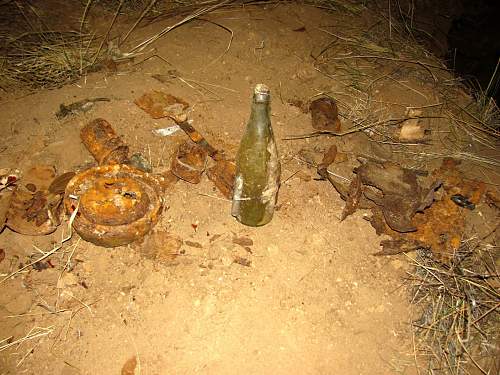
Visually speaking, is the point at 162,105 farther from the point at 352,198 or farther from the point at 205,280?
the point at 352,198

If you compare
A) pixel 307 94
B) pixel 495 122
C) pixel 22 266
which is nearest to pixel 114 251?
pixel 22 266

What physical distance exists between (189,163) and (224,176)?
0.92ft

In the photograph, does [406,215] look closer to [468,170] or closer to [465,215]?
[465,215]

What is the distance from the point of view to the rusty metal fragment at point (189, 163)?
8.00ft

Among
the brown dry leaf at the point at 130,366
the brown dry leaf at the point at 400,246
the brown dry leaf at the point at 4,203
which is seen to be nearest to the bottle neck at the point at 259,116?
the brown dry leaf at the point at 400,246

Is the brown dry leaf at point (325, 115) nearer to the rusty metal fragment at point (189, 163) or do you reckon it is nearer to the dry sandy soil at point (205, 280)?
the dry sandy soil at point (205, 280)

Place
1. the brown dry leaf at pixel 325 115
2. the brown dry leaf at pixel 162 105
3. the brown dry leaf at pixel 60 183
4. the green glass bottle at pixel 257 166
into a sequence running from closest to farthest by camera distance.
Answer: the green glass bottle at pixel 257 166
the brown dry leaf at pixel 60 183
the brown dry leaf at pixel 162 105
the brown dry leaf at pixel 325 115

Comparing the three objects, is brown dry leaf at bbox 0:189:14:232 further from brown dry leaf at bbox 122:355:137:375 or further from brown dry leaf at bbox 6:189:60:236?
brown dry leaf at bbox 122:355:137:375

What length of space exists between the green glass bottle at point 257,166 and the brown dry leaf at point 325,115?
4.01ft

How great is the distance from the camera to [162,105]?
294cm

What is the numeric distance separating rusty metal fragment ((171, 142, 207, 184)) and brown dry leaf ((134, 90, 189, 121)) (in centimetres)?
47

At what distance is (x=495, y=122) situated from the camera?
349 centimetres

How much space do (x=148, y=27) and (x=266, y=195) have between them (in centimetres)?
291

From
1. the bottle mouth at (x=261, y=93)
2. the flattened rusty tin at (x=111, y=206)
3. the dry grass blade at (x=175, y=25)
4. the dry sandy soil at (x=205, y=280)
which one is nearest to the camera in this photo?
the bottle mouth at (x=261, y=93)
